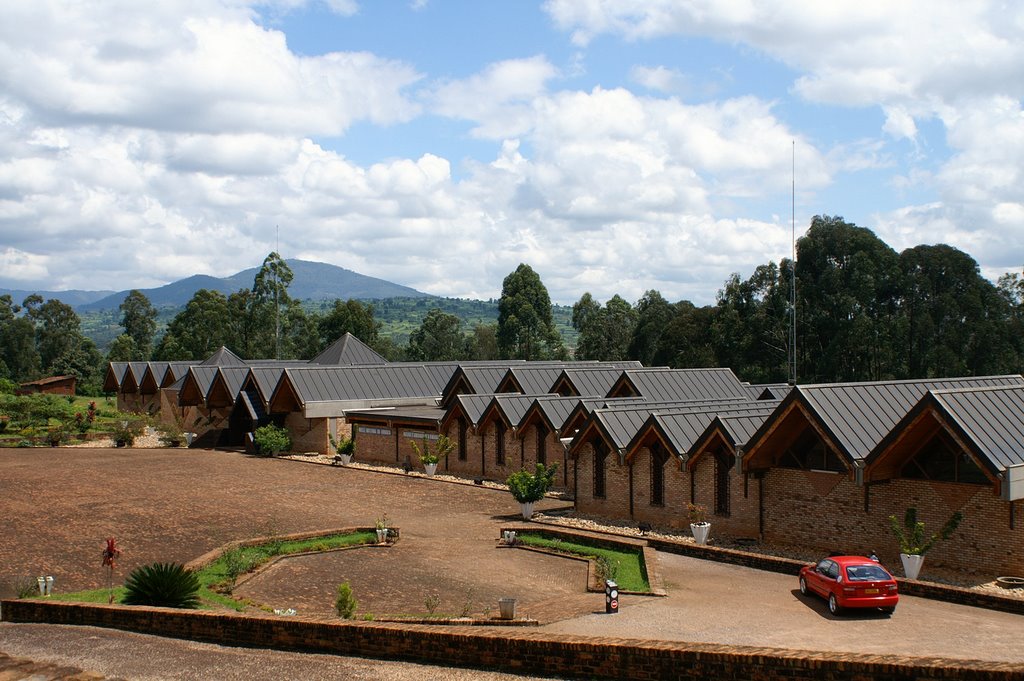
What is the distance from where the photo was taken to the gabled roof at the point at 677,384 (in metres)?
39.3

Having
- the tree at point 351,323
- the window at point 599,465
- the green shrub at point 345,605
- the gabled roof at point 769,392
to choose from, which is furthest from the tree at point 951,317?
the tree at point 351,323

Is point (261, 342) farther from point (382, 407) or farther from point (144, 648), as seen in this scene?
point (144, 648)

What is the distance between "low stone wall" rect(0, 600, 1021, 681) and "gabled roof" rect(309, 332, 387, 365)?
47.7m

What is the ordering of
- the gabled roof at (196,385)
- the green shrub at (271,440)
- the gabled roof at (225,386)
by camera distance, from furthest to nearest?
the gabled roof at (196,385) → the gabled roof at (225,386) → the green shrub at (271,440)

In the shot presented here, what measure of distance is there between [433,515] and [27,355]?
100 meters

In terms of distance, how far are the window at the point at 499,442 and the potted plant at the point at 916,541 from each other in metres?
19.1

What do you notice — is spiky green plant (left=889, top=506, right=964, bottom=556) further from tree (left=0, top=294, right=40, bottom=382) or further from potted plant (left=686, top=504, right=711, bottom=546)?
tree (left=0, top=294, right=40, bottom=382)

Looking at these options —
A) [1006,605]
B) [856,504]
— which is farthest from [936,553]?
[1006,605]

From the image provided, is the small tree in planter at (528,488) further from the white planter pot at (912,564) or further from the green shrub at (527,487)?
the white planter pot at (912,564)

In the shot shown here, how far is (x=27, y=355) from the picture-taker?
112 meters

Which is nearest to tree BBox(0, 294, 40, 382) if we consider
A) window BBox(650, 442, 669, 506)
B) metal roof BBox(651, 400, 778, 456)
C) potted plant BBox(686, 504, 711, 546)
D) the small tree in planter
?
the small tree in planter

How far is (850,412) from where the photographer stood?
22844 millimetres

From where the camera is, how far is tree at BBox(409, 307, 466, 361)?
106 metres

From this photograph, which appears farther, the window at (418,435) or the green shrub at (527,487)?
the window at (418,435)
